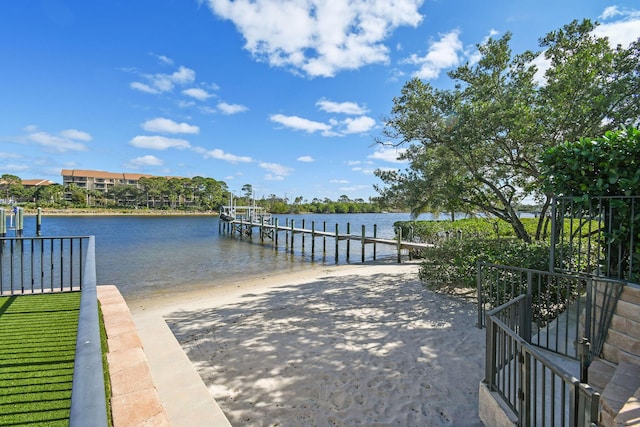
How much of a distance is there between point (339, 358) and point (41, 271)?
590cm

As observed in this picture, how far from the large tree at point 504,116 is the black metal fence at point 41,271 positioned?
25.5 feet

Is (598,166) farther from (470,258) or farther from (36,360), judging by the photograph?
(36,360)

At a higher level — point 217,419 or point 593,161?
point 593,161

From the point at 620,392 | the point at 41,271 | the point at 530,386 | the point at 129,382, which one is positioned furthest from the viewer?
the point at 41,271

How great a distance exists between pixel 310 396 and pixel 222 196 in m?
97.4

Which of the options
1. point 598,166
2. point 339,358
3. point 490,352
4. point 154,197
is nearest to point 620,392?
point 490,352

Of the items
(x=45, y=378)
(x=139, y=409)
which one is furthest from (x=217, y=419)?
(x=45, y=378)

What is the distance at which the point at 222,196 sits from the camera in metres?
96.4

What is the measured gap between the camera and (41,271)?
20.4 feet

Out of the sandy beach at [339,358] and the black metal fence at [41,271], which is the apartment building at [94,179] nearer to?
the black metal fence at [41,271]

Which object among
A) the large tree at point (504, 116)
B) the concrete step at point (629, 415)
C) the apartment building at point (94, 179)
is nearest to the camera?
the concrete step at point (629, 415)

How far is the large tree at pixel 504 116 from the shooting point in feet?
22.6

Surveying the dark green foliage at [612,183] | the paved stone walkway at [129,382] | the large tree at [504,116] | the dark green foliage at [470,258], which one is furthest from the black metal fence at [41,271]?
the large tree at [504,116]

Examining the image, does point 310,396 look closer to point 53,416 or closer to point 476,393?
point 476,393
